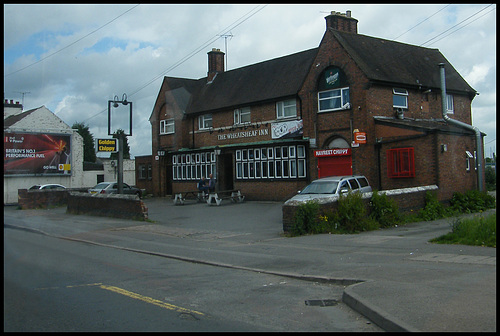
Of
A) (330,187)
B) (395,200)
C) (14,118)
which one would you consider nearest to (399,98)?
(395,200)

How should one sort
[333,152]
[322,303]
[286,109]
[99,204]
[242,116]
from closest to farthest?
[322,303], [99,204], [333,152], [286,109], [242,116]

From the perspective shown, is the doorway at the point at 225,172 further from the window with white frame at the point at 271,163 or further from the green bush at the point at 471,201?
the green bush at the point at 471,201

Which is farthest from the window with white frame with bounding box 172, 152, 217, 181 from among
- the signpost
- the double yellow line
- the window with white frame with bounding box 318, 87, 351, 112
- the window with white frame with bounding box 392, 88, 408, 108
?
the double yellow line

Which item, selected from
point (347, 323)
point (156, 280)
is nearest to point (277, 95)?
point (156, 280)

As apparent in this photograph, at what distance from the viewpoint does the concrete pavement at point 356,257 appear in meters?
6.84

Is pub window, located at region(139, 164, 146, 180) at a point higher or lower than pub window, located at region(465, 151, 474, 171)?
higher

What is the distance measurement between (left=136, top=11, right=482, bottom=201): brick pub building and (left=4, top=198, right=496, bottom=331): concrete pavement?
477 centimetres

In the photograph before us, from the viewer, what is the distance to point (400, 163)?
23141 millimetres

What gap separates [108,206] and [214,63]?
1805 centimetres

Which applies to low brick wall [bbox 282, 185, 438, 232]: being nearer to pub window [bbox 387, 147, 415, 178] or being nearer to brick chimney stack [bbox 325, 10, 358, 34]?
pub window [bbox 387, 147, 415, 178]

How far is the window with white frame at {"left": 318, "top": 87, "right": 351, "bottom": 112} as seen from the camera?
25.6m

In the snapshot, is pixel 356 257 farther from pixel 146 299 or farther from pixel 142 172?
pixel 142 172

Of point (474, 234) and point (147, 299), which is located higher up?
point (474, 234)

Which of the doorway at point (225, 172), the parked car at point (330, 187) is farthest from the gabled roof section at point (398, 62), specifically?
the doorway at point (225, 172)
